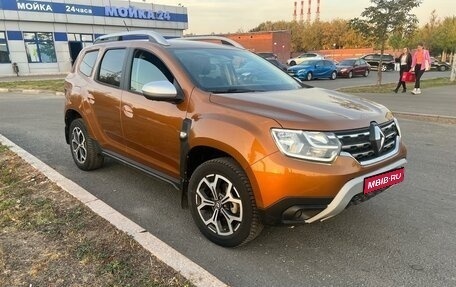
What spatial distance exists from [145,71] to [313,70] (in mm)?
23973

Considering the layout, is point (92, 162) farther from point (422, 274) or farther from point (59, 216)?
point (422, 274)

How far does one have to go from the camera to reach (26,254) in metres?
3.27

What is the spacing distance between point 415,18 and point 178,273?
17.1 m

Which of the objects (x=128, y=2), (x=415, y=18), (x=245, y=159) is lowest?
(x=245, y=159)

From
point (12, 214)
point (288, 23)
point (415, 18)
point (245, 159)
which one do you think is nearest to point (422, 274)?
point (245, 159)

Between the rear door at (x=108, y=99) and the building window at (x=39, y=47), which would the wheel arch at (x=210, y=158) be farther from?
the building window at (x=39, y=47)

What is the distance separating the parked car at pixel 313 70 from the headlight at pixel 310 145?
24.1 m

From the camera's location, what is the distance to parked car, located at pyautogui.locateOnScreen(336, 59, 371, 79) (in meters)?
30.2

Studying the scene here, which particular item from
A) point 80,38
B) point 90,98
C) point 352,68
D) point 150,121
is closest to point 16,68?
point 80,38

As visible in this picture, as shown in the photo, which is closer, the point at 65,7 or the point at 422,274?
the point at 422,274

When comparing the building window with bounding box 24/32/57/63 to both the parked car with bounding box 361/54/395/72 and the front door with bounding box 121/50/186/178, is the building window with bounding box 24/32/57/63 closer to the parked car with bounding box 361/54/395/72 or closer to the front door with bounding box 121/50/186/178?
the parked car with bounding box 361/54/395/72

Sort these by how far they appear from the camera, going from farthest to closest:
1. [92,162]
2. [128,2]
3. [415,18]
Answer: [128,2], [415,18], [92,162]

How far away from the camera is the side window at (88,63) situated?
527 centimetres

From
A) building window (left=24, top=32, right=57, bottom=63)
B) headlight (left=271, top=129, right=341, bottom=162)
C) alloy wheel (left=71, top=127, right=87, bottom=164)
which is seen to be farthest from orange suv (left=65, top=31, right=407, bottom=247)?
building window (left=24, top=32, right=57, bottom=63)
